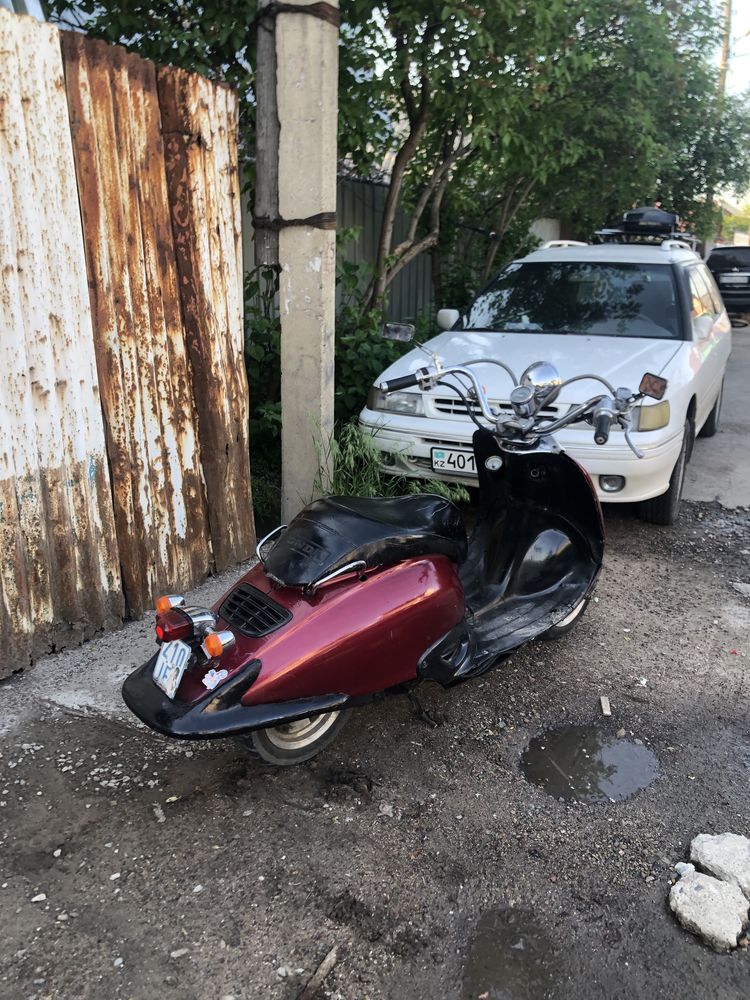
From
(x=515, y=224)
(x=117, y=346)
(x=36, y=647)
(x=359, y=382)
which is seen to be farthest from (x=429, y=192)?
(x=36, y=647)

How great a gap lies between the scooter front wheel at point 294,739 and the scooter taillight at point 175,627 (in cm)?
42

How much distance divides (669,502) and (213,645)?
3.78 m

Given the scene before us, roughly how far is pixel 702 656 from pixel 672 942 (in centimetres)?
181

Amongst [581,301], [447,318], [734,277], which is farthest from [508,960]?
[734,277]

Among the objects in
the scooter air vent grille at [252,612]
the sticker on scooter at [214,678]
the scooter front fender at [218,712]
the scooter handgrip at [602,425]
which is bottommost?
the scooter front fender at [218,712]

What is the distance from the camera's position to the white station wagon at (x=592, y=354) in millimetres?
4758

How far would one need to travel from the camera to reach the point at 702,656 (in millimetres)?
3857

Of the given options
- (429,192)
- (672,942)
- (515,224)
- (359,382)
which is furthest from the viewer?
(515,224)

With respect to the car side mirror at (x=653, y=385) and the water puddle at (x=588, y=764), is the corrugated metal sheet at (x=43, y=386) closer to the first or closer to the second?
the water puddle at (x=588, y=764)

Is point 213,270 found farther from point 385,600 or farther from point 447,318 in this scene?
point 447,318

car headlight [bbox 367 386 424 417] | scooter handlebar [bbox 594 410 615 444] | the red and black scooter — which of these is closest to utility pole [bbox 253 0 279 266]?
car headlight [bbox 367 386 424 417]

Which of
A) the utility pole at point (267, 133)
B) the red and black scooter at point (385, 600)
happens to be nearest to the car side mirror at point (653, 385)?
the red and black scooter at point (385, 600)

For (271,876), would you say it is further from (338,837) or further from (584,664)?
(584,664)

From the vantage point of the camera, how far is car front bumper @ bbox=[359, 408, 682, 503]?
468 centimetres
